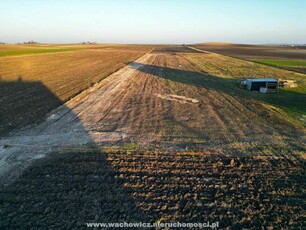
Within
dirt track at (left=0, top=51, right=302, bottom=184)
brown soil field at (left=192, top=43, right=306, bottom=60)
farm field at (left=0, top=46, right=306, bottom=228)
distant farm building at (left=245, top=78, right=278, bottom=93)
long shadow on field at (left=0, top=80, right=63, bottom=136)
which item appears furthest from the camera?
brown soil field at (left=192, top=43, right=306, bottom=60)

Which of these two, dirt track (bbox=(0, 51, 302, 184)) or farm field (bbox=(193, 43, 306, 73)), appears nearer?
dirt track (bbox=(0, 51, 302, 184))

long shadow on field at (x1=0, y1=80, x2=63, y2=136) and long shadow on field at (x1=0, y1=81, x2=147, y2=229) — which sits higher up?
long shadow on field at (x1=0, y1=80, x2=63, y2=136)

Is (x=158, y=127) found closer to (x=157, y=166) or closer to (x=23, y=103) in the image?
(x=157, y=166)

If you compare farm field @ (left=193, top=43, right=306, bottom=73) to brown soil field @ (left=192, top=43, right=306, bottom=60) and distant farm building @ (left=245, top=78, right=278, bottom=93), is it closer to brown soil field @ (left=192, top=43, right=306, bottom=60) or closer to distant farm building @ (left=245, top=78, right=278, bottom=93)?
brown soil field @ (left=192, top=43, right=306, bottom=60)

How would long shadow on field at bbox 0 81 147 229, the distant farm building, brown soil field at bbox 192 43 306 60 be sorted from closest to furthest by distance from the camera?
long shadow on field at bbox 0 81 147 229
the distant farm building
brown soil field at bbox 192 43 306 60

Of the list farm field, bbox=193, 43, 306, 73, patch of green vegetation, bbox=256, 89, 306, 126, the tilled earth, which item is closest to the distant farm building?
patch of green vegetation, bbox=256, 89, 306, 126

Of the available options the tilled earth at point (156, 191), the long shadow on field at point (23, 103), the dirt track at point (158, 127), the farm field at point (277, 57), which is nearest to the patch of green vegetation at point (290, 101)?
the dirt track at point (158, 127)
